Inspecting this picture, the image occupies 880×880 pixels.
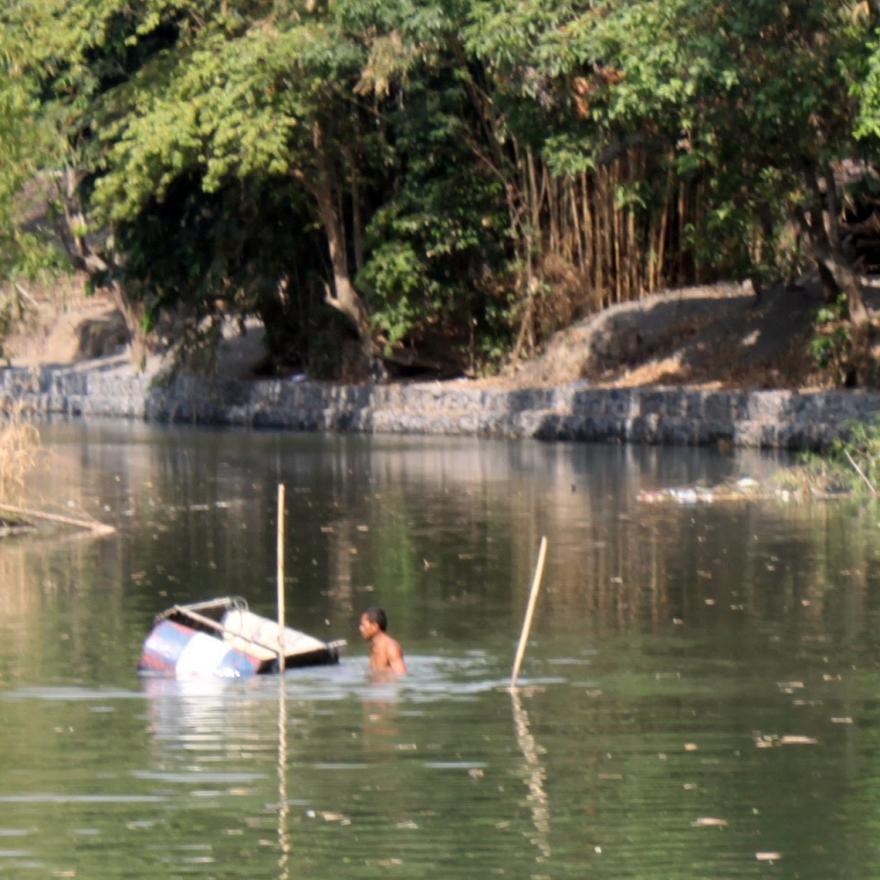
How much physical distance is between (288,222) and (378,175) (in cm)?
277

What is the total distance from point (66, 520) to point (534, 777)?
12466 mm

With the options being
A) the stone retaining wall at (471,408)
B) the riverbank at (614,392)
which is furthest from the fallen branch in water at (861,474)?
the riverbank at (614,392)

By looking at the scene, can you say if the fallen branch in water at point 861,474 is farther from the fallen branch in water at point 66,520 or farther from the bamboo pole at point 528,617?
the bamboo pole at point 528,617

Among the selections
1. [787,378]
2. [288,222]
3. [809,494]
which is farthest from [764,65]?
[288,222]

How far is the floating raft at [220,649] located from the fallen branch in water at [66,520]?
7869 millimetres

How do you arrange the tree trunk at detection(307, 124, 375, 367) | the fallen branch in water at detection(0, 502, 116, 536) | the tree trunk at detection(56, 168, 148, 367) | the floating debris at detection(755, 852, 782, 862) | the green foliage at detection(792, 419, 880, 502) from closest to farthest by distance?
1. the floating debris at detection(755, 852, 782, 862)
2. the fallen branch in water at detection(0, 502, 116, 536)
3. the green foliage at detection(792, 419, 880, 502)
4. the tree trunk at detection(307, 124, 375, 367)
5. the tree trunk at detection(56, 168, 148, 367)

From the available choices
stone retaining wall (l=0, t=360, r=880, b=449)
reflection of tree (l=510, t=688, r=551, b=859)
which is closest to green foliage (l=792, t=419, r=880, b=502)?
stone retaining wall (l=0, t=360, r=880, b=449)

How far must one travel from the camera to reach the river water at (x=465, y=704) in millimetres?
10938

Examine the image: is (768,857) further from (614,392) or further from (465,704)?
(614,392)

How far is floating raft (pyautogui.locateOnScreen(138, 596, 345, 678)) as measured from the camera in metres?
15.9

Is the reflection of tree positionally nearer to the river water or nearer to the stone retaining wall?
the river water

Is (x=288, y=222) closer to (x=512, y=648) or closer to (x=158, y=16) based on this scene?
(x=158, y=16)

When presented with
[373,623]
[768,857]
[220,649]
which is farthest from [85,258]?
[768,857]

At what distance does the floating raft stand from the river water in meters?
0.16
